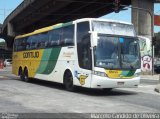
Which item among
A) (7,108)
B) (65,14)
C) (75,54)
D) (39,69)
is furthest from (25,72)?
(65,14)

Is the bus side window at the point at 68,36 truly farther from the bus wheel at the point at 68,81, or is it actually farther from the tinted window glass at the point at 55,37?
the bus wheel at the point at 68,81

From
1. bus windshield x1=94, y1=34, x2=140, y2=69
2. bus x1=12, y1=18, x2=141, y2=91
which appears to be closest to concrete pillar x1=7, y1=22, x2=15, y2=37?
bus x1=12, y1=18, x2=141, y2=91

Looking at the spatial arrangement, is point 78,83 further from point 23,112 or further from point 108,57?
point 23,112

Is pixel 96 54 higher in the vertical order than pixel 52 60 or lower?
higher

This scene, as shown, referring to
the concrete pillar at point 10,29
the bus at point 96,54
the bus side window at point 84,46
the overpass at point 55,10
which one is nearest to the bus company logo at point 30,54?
the bus at point 96,54

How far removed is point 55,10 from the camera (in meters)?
61.4

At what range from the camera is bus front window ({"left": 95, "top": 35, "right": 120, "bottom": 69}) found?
17.7 meters

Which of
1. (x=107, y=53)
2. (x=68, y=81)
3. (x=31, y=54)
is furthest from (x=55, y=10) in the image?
(x=107, y=53)

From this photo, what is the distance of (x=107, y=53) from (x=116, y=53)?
0.40 meters

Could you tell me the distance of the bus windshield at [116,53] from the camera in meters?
17.8

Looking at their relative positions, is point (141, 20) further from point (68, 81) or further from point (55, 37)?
point (68, 81)

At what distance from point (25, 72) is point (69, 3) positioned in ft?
102

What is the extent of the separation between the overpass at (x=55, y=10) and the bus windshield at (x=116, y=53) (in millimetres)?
28435

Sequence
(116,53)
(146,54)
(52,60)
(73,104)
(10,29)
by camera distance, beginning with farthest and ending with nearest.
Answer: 1. (10,29)
2. (146,54)
3. (52,60)
4. (116,53)
5. (73,104)
